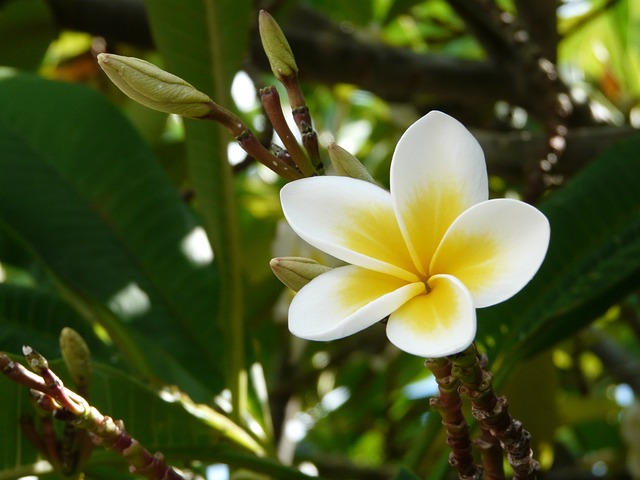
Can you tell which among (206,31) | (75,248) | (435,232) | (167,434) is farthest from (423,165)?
(75,248)

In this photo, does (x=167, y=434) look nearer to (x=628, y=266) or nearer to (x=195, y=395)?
(x=195, y=395)

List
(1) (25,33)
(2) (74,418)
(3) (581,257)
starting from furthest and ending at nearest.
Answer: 1. (1) (25,33)
2. (3) (581,257)
3. (2) (74,418)

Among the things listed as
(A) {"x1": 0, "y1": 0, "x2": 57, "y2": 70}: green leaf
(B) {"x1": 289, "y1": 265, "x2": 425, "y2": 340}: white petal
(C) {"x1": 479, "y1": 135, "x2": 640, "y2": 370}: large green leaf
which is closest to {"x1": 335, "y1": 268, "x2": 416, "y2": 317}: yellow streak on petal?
(B) {"x1": 289, "y1": 265, "x2": 425, "y2": 340}: white petal

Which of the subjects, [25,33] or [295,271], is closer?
[295,271]

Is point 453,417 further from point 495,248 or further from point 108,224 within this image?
point 108,224

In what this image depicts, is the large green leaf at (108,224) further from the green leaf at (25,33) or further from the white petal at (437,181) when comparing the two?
the white petal at (437,181)

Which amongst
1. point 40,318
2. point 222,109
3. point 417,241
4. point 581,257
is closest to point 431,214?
point 417,241

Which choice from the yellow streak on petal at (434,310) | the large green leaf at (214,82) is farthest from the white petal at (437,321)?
the large green leaf at (214,82)
